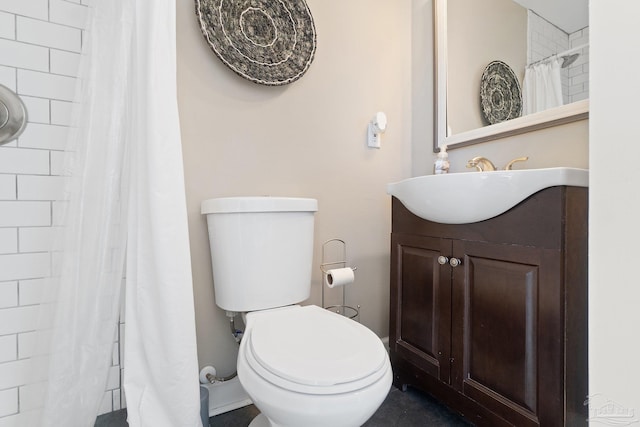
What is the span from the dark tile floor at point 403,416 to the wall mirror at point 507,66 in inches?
46.6

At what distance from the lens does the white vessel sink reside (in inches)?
34.0

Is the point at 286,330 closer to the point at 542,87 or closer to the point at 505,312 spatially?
the point at 505,312

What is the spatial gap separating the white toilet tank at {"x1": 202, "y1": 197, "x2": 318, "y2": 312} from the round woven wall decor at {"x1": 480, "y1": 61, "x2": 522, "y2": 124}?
1.00 meters

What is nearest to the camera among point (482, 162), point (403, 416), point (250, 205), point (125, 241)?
point (125, 241)

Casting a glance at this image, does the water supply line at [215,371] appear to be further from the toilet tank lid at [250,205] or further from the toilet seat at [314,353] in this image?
the toilet tank lid at [250,205]

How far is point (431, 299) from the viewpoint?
1.19 m

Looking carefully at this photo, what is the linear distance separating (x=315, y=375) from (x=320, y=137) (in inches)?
41.6

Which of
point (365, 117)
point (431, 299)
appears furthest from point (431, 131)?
point (431, 299)

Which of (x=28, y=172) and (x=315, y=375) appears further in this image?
(x=28, y=172)

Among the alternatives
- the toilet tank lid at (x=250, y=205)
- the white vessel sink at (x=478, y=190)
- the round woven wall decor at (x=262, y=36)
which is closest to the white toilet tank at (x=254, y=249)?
the toilet tank lid at (x=250, y=205)

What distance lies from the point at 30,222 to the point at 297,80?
42.3 inches

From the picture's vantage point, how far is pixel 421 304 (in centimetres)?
123

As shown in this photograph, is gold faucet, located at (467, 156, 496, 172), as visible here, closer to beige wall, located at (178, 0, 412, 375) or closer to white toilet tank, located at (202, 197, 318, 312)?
beige wall, located at (178, 0, 412, 375)

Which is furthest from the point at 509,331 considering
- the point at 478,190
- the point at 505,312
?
the point at 478,190
